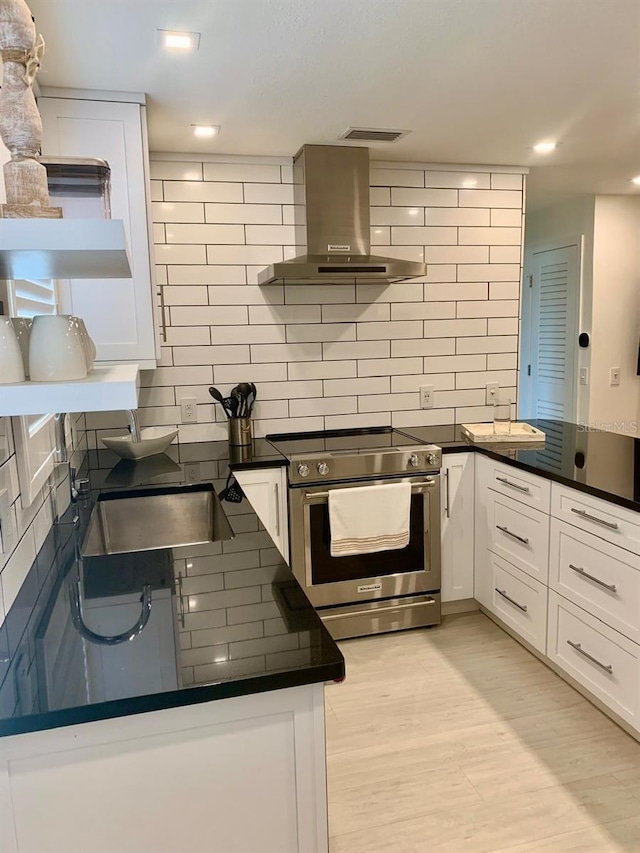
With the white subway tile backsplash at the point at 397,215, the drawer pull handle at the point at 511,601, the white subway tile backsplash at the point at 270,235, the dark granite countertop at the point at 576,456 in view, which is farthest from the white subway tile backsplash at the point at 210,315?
the drawer pull handle at the point at 511,601

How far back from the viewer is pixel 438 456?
2.90 meters

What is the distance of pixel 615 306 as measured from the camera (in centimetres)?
439

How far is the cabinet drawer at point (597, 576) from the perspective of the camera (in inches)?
79.6

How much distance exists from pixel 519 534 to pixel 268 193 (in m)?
2.07

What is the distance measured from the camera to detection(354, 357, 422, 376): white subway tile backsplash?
11.2ft

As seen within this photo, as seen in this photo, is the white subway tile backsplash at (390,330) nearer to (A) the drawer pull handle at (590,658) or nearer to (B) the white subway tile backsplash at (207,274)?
(B) the white subway tile backsplash at (207,274)

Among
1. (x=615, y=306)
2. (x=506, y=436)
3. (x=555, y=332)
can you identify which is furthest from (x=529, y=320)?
(x=506, y=436)

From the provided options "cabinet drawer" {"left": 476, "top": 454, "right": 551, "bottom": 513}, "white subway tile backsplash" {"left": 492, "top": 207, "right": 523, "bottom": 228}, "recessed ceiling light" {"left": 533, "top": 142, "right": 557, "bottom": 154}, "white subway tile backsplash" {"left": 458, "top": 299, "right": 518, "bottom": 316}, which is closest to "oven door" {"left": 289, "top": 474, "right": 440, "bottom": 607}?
"cabinet drawer" {"left": 476, "top": 454, "right": 551, "bottom": 513}

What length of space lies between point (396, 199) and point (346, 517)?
1.74 meters

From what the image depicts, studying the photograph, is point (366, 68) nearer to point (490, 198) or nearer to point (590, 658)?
point (490, 198)

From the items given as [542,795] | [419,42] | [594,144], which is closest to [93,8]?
[419,42]

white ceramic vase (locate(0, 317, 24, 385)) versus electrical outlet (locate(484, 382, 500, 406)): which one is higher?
white ceramic vase (locate(0, 317, 24, 385))

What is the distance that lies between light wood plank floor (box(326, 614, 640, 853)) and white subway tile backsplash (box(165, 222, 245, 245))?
6.99ft

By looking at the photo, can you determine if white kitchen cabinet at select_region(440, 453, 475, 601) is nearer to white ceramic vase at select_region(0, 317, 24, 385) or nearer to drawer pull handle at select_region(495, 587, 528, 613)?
drawer pull handle at select_region(495, 587, 528, 613)
